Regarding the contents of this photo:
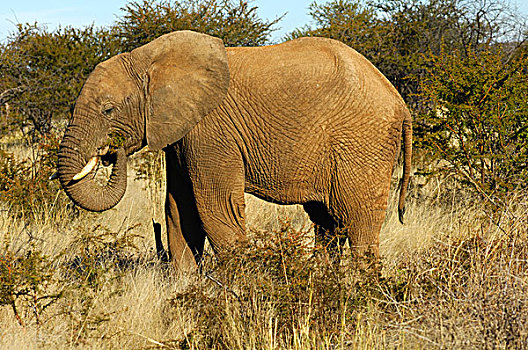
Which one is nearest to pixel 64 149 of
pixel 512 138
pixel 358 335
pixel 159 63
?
pixel 159 63

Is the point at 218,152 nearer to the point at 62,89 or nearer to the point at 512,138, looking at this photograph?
the point at 512,138

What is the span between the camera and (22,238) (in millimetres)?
6695

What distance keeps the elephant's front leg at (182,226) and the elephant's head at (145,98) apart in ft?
2.58

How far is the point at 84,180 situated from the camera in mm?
5023

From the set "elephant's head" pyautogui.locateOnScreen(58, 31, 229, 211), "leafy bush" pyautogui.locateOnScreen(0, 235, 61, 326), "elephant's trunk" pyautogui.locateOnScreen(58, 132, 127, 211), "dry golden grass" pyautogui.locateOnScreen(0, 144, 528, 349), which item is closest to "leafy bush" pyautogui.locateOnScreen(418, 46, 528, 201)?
"dry golden grass" pyautogui.locateOnScreen(0, 144, 528, 349)

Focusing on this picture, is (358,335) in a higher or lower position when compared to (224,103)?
lower

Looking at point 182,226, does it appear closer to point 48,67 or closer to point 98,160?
point 98,160

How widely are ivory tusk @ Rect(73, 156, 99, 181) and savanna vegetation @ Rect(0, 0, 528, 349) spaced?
0.65 m

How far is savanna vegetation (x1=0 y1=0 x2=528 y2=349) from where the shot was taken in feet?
13.0

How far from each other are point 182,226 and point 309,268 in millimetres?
1882

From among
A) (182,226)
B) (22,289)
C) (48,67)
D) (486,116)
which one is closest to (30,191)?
(182,226)

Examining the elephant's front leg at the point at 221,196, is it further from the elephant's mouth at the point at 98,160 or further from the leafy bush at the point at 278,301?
the elephant's mouth at the point at 98,160

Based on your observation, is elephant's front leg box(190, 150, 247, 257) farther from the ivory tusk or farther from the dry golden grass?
the ivory tusk

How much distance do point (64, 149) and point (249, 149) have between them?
153 cm
